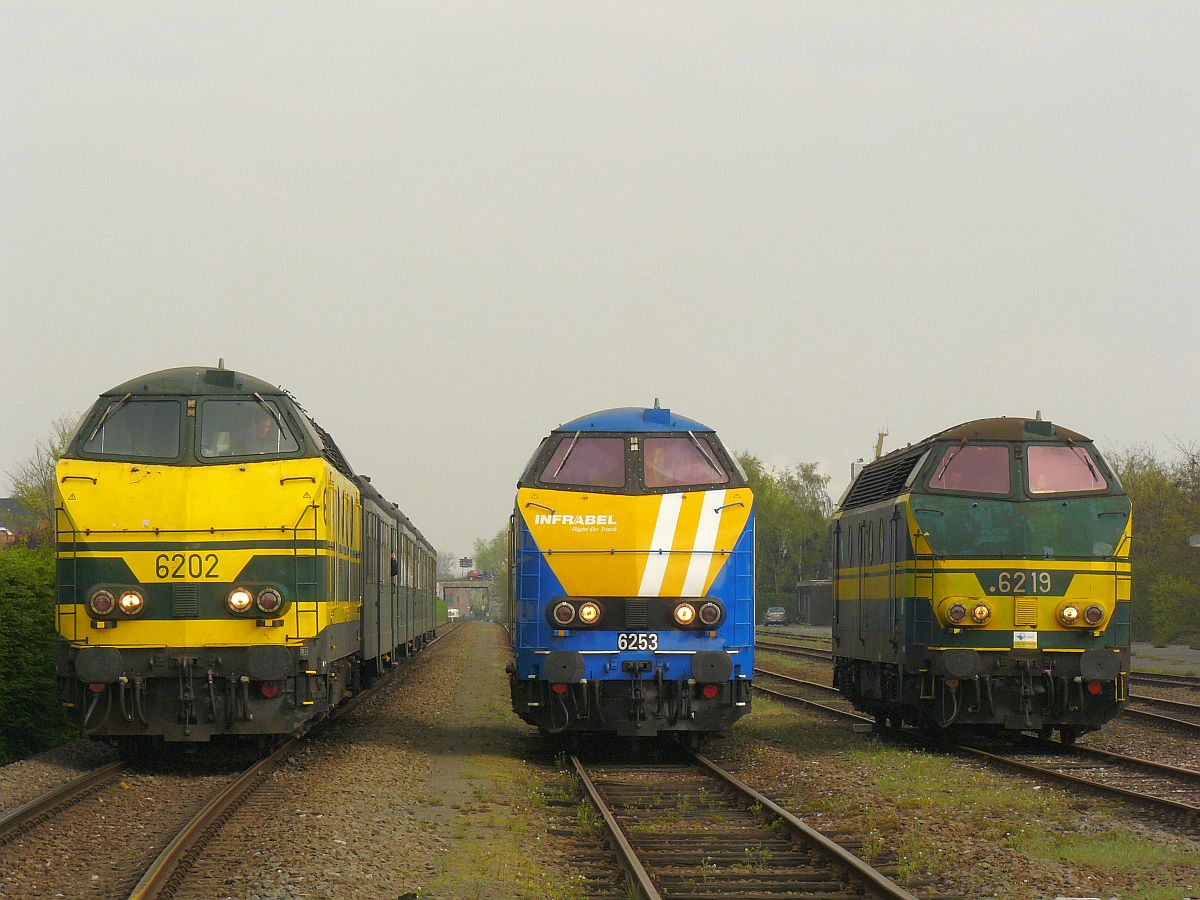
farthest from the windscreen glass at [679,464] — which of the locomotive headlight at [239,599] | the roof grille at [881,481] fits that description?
the locomotive headlight at [239,599]

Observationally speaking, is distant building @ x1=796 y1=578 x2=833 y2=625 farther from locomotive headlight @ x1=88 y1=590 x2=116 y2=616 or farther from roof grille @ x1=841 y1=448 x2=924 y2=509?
locomotive headlight @ x1=88 y1=590 x2=116 y2=616

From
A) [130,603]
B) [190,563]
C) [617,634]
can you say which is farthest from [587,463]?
[130,603]

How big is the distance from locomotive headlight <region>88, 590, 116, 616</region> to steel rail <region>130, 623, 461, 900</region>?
200 cm

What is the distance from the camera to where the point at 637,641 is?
1441cm

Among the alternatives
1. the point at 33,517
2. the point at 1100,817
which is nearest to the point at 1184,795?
the point at 1100,817

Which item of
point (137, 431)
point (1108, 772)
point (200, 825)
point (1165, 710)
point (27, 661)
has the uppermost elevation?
point (137, 431)

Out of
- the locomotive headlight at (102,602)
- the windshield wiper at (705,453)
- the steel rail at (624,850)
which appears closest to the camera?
the steel rail at (624,850)

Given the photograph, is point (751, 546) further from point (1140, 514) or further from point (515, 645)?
point (1140, 514)

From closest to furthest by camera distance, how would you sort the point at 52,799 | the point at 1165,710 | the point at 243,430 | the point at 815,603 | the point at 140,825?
1. the point at 140,825
2. the point at 52,799
3. the point at 243,430
4. the point at 1165,710
5. the point at 815,603

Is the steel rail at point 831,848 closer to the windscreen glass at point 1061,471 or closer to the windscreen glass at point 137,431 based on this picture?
the windscreen glass at point 1061,471

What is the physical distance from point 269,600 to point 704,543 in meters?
4.40

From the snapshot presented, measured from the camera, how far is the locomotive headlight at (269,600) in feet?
44.4

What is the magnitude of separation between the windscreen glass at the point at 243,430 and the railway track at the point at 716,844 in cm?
443

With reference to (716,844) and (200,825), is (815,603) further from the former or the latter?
(200,825)
